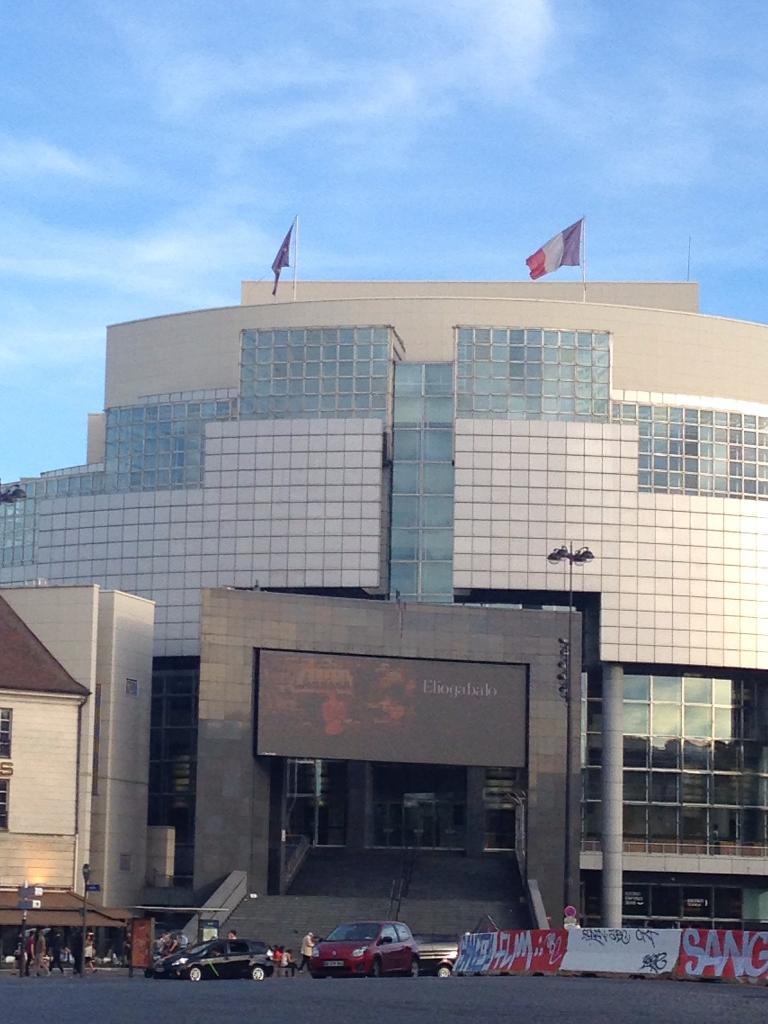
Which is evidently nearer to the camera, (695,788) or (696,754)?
(695,788)

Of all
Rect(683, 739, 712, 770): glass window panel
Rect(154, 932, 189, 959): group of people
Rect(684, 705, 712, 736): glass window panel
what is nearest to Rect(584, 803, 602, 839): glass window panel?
Rect(683, 739, 712, 770): glass window panel

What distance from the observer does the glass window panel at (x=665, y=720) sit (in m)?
101

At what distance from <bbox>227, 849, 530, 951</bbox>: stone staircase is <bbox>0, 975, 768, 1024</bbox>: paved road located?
3298 centimetres

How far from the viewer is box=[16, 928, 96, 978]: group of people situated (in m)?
61.3

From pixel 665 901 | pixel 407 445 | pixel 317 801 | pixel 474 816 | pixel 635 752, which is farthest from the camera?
pixel 665 901

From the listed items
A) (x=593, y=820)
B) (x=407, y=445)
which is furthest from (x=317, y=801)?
(x=407, y=445)

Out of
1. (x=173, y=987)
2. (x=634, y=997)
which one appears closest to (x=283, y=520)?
(x=173, y=987)

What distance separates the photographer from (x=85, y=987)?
4322 cm

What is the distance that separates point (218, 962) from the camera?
57344 mm

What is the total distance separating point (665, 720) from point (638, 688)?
2197 millimetres

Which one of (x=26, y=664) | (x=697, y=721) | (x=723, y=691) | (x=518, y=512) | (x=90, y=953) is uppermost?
(x=518, y=512)

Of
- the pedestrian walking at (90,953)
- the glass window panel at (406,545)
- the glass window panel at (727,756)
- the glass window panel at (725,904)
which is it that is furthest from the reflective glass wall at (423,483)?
the pedestrian walking at (90,953)

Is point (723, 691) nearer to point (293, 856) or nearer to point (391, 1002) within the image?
point (293, 856)

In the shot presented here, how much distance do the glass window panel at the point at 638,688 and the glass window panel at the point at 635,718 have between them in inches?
16.7
